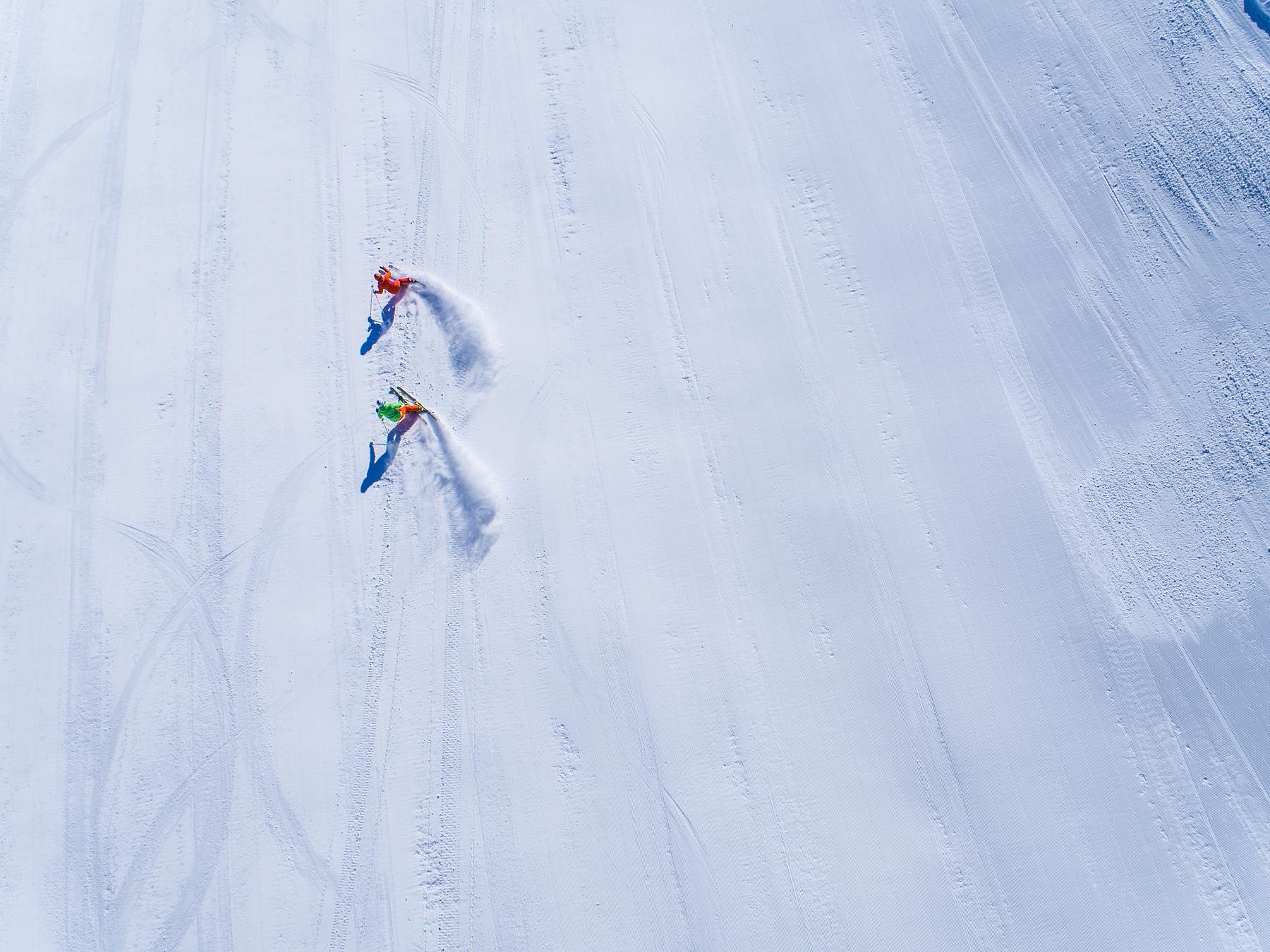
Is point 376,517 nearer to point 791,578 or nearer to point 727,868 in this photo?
point 791,578

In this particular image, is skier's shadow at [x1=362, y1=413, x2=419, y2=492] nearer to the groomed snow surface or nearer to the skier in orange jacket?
the groomed snow surface

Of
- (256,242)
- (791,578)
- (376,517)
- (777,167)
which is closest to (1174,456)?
(791,578)

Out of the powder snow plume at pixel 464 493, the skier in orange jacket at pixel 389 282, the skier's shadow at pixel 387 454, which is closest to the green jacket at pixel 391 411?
the skier's shadow at pixel 387 454

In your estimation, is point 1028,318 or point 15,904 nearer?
point 15,904

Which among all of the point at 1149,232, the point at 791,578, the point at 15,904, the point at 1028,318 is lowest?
the point at 15,904

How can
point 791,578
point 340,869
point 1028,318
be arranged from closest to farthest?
point 340,869
point 791,578
point 1028,318

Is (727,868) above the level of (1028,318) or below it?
below

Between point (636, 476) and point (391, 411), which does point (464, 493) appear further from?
point (636, 476)

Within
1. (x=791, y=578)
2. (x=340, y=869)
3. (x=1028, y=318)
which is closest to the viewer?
(x=340, y=869)
